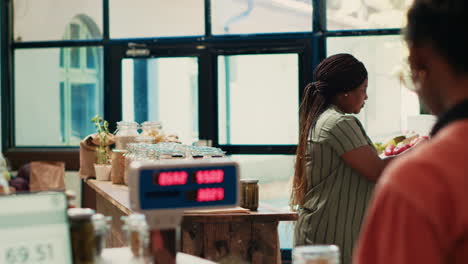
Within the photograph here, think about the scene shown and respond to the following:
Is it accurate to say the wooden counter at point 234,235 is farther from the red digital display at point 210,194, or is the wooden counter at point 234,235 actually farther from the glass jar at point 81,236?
the red digital display at point 210,194

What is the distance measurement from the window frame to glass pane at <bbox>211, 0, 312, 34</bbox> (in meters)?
0.06

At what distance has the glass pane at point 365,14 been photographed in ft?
19.1

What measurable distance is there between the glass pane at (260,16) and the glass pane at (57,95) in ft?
3.67

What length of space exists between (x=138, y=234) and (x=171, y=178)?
0.98 ft

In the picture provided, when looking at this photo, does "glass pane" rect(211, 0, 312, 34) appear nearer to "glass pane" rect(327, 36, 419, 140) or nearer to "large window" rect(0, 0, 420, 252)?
"large window" rect(0, 0, 420, 252)

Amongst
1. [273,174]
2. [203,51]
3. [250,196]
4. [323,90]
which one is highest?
[203,51]

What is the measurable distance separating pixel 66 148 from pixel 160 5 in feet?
4.91

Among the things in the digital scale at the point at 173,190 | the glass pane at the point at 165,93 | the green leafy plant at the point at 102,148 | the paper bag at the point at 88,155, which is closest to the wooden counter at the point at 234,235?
the digital scale at the point at 173,190

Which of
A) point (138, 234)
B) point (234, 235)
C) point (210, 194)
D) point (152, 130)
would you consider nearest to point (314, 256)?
point (210, 194)

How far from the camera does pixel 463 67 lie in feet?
3.21

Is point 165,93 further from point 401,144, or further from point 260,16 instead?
point 401,144

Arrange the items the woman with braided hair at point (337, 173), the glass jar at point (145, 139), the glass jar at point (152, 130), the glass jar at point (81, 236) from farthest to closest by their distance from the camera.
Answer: the glass jar at point (152, 130), the glass jar at point (145, 139), the woman with braided hair at point (337, 173), the glass jar at point (81, 236)

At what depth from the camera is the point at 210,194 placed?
1.50 m

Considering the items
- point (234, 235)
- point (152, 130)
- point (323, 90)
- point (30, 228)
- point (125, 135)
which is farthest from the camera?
point (152, 130)
